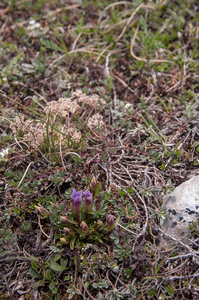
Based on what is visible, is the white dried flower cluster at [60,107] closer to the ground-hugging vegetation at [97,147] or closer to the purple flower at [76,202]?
the ground-hugging vegetation at [97,147]

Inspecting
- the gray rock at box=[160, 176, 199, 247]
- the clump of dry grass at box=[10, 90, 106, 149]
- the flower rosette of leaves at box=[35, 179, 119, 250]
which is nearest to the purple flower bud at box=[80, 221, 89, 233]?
the flower rosette of leaves at box=[35, 179, 119, 250]

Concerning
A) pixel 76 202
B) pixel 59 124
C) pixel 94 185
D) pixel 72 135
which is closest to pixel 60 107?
pixel 59 124

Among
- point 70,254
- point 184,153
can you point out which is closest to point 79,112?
point 184,153

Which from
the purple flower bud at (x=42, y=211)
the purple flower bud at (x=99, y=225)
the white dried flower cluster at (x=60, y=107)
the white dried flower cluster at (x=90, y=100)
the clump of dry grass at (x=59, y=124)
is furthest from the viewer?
the white dried flower cluster at (x=90, y=100)

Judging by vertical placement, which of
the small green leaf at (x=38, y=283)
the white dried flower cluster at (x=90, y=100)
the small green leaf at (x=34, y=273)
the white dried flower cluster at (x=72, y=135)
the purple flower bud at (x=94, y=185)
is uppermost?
the white dried flower cluster at (x=90, y=100)

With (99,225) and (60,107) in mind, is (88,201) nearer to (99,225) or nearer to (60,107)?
(99,225)

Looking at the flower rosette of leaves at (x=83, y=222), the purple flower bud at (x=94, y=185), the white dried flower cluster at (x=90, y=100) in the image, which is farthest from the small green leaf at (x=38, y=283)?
the white dried flower cluster at (x=90, y=100)

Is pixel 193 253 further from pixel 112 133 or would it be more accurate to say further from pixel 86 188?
pixel 112 133
